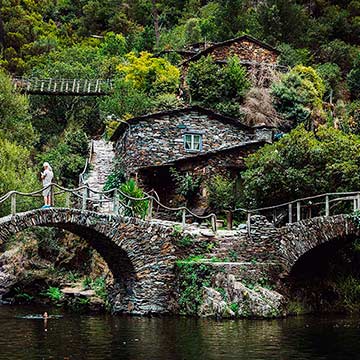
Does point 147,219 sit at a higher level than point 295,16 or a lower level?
lower

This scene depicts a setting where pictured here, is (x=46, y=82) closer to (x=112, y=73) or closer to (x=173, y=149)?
(x=112, y=73)

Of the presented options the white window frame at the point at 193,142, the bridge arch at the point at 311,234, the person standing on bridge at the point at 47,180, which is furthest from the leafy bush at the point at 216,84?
the person standing on bridge at the point at 47,180

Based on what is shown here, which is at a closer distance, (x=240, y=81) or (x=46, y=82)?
(x=240, y=81)

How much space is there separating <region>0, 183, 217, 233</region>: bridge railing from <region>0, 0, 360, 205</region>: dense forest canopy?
1.33 metres

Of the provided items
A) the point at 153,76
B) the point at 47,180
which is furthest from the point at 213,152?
the point at 153,76

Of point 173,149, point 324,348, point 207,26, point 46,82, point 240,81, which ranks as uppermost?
point 207,26

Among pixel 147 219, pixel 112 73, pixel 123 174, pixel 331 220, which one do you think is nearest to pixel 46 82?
pixel 112 73

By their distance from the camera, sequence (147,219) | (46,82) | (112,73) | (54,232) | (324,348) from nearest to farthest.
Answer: (324,348), (147,219), (54,232), (46,82), (112,73)

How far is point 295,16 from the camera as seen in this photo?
58438 mm

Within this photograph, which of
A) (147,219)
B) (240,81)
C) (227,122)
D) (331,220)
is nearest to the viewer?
(331,220)

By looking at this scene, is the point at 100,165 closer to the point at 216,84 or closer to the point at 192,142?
the point at 192,142

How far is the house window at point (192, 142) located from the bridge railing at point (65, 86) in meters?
15.9

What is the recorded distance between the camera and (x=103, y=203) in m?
31.6

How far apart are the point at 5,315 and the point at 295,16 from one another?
42045 millimetres
